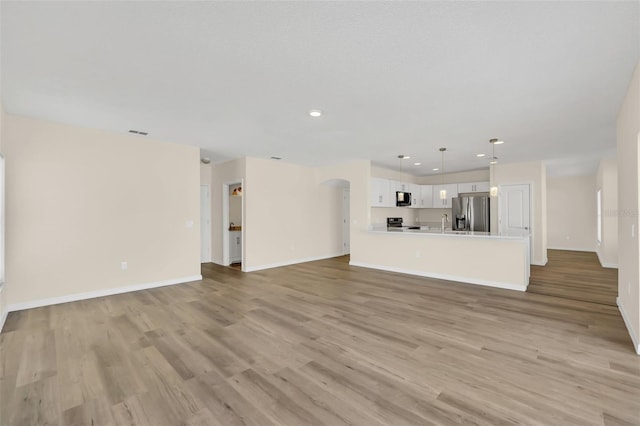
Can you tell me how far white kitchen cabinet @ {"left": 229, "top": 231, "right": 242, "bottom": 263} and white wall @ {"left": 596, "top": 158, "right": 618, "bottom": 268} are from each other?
8.64 metres

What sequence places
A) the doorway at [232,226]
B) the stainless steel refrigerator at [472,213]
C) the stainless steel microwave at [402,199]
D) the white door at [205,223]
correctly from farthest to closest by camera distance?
the stainless steel microwave at [402,199] → the stainless steel refrigerator at [472,213] → the white door at [205,223] → the doorway at [232,226]

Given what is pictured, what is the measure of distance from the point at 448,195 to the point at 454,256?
11.3ft

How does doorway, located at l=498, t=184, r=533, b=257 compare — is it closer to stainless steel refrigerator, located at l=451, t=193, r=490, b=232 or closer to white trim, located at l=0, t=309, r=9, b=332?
stainless steel refrigerator, located at l=451, t=193, r=490, b=232

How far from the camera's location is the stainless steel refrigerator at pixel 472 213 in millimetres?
7523

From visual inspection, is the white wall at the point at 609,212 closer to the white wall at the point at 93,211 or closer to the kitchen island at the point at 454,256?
the kitchen island at the point at 454,256

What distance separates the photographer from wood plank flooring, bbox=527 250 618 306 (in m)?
4.39

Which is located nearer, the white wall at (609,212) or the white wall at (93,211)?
the white wall at (93,211)

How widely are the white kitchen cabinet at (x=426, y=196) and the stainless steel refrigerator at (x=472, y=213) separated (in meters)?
0.85

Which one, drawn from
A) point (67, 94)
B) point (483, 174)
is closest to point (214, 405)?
point (67, 94)

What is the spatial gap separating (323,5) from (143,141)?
14.1 feet

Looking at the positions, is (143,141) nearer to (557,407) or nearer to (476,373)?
(476,373)

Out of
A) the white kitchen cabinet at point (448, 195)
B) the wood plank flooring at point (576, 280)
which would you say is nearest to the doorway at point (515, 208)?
the wood plank flooring at point (576, 280)

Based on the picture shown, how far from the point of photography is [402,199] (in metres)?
7.70

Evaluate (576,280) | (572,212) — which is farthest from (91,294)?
(572,212)
